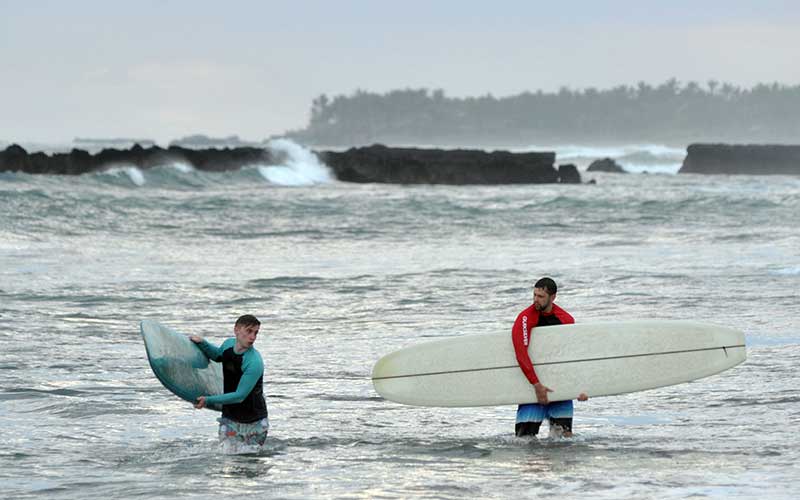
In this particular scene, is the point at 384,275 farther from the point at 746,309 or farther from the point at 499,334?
the point at 499,334

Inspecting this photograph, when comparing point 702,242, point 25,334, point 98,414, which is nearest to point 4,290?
point 25,334

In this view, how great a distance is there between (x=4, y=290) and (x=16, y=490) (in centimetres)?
917

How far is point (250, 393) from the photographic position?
7703 millimetres

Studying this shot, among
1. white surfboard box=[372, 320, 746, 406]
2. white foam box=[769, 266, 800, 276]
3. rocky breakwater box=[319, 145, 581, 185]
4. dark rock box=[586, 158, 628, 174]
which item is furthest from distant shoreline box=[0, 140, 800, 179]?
white surfboard box=[372, 320, 746, 406]

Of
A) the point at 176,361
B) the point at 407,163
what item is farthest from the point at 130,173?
the point at 176,361

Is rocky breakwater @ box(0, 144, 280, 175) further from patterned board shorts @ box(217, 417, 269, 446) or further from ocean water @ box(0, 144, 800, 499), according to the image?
patterned board shorts @ box(217, 417, 269, 446)

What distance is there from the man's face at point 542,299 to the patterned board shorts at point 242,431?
1850 millimetres

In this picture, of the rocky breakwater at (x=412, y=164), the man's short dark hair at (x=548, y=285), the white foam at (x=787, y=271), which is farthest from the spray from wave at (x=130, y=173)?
the man's short dark hair at (x=548, y=285)

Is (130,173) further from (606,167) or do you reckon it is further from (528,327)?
(606,167)

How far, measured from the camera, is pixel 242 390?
7.61 metres

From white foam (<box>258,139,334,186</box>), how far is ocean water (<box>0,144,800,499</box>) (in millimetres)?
18488

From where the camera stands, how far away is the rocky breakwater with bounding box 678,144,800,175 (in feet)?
231

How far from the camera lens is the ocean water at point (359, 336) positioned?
23.7 feet

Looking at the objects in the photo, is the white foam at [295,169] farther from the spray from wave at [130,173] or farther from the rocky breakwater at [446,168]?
the spray from wave at [130,173]
